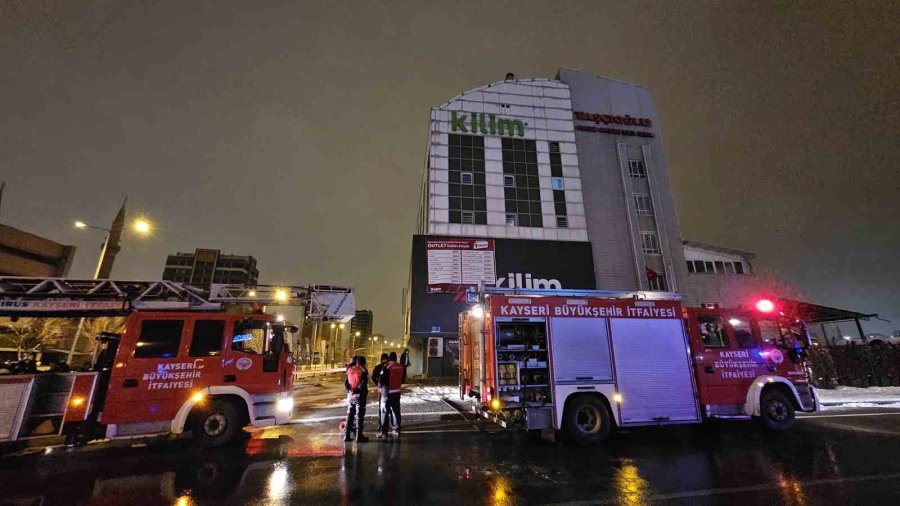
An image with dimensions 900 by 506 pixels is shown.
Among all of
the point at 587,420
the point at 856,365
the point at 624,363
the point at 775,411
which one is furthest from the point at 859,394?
the point at 587,420

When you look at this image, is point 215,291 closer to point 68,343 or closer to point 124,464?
point 124,464

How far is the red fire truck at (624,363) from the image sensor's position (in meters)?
7.91

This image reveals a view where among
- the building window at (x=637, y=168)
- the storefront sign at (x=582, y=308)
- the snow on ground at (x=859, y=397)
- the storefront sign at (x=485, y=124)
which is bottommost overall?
the snow on ground at (x=859, y=397)

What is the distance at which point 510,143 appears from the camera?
35656mm

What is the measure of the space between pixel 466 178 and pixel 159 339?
2825 cm

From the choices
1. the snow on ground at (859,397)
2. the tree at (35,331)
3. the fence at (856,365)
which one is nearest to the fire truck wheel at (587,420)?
the snow on ground at (859,397)

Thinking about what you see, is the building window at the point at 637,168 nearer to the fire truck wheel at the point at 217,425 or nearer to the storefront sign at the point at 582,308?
the storefront sign at the point at 582,308

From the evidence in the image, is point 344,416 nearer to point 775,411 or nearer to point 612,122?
point 775,411

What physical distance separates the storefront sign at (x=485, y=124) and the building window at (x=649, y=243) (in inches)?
593

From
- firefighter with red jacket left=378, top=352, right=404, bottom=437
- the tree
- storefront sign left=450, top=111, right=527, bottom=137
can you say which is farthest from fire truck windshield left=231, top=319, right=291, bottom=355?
storefront sign left=450, top=111, right=527, bottom=137

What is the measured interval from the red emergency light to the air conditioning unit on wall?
76.9ft

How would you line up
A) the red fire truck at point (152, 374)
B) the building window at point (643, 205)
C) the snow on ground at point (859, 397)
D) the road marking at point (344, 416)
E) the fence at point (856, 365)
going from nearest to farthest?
the red fire truck at point (152, 374) → the road marking at point (344, 416) → the snow on ground at point (859, 397) → the fence at point (856, 365) → the building window at point (643, 205)

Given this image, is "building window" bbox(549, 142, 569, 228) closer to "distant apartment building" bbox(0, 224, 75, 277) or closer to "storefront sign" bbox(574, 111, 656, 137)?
"storefront sign" bbox(574, 111, 656, 137)

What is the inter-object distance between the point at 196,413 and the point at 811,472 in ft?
36.8
